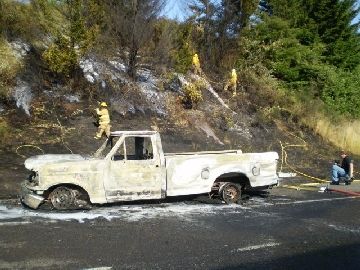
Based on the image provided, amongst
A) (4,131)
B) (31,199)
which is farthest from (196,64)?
(31,199)

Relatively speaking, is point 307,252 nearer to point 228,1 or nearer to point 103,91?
point 103,91

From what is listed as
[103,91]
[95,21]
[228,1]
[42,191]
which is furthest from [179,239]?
[228,1]

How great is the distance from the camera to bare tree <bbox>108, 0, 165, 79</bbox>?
2066cm

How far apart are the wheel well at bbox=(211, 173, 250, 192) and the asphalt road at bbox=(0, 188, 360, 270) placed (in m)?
0.53

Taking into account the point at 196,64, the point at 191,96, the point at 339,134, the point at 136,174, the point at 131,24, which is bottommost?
the point at 136,174

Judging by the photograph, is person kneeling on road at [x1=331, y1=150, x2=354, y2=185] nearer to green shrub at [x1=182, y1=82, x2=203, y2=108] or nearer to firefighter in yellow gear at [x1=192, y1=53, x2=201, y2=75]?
green shrub at [x1=182, y1=82, x2=203, y2=108]

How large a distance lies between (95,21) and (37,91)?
156 inches

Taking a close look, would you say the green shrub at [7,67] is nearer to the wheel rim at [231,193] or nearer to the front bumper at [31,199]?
the front bumper at [31,199]

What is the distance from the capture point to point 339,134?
23.7m

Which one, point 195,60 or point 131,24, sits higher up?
point 131,24

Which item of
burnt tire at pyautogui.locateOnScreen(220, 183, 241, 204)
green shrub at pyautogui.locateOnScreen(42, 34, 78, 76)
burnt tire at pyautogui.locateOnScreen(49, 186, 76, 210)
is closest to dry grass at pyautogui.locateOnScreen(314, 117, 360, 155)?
green shrub at pyautogui.locateOnScreen(42, 34, 78, 76)

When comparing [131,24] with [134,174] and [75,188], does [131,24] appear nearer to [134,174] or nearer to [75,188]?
[134,174]

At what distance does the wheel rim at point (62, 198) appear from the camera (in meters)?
10.4

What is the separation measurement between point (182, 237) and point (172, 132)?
34.1 feet
